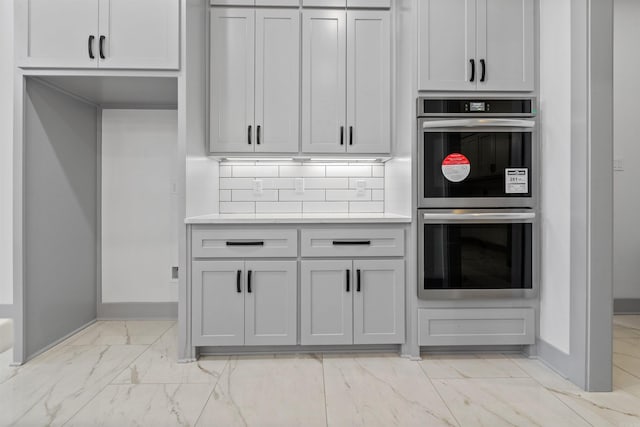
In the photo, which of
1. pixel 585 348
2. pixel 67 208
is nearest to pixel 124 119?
pixel 67 208

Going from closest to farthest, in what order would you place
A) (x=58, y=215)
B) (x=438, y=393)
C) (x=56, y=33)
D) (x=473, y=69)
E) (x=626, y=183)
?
1. (x=438, y=393)
2. (x=56, y=33)
3. (x=473, y=69)
4. (x=58, y=215)
5. (x=626, y=183)

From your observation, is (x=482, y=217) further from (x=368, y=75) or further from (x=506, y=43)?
(x=368, y=75)

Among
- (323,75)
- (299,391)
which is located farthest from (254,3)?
(299,391)

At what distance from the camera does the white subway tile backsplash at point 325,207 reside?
10.2ft

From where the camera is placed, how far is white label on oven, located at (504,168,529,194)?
2.36 metres

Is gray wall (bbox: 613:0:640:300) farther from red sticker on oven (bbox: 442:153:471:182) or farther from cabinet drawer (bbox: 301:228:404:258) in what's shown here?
cabinet drawer (bbox: 301:228:404:258)

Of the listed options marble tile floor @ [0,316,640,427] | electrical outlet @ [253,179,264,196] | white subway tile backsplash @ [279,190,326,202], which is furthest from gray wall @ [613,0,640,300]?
electrical outlet @ [253,179,264,196]

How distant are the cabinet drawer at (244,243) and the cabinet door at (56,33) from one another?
4.30 ft

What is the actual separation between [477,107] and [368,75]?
80 cm

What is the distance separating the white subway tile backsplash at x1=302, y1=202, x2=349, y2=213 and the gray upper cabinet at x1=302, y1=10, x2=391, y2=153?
0.56 m

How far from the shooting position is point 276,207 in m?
3.08

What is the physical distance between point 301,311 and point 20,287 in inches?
68.4

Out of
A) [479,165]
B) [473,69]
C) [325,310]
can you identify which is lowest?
[325,310]

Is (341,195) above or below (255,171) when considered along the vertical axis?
below
